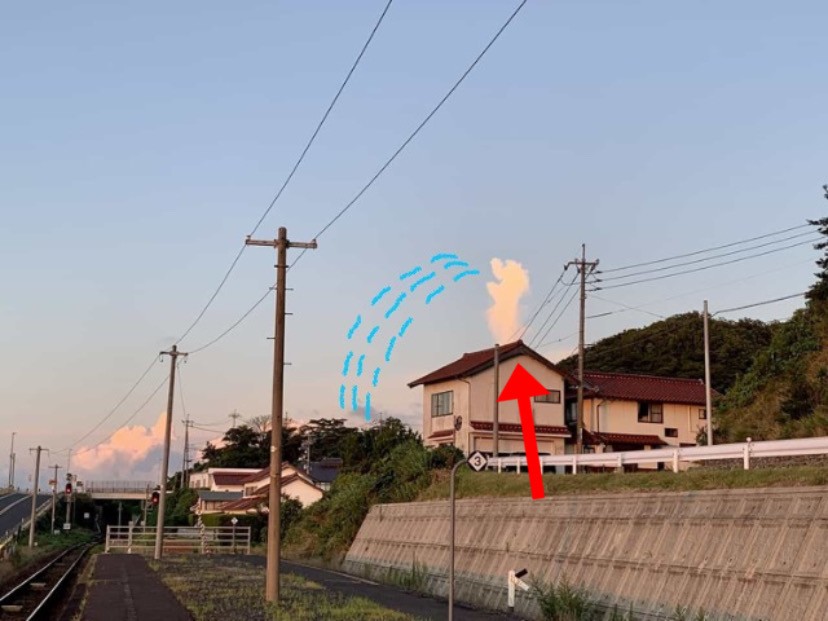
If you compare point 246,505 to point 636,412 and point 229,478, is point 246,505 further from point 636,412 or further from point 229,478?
point 636,412

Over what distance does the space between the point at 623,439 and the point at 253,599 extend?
122 ft

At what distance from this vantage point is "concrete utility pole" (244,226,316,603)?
928 inches

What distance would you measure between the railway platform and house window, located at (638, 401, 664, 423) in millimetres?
31687

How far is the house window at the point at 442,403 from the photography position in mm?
56688

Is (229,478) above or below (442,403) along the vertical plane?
below

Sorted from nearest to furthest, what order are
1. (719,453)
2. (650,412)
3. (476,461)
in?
1. (476,461)
2. (719,453)
3. (650,412)

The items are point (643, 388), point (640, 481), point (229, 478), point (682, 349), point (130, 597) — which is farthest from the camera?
point (229, 478)

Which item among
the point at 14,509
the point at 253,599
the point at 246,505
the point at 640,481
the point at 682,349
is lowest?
the point at 14,509

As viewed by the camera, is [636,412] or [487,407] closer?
[487,407]

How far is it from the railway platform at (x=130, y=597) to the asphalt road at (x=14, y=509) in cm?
5519

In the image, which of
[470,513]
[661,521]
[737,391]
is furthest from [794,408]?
[661,521]

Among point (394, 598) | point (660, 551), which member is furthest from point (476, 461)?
point (394, 598)

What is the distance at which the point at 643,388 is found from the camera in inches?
2347

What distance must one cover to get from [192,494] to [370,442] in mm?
41189
